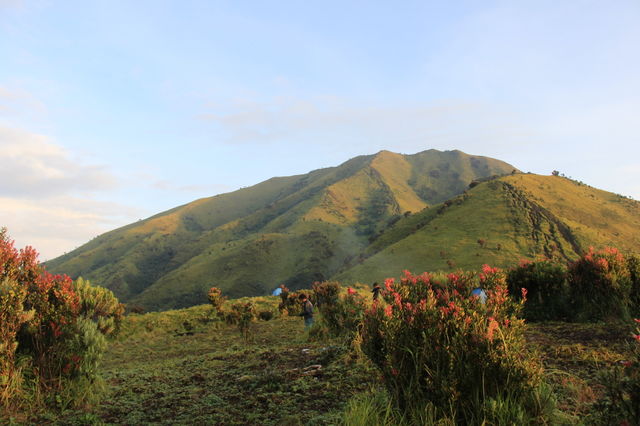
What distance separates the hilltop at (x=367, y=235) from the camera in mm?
61250

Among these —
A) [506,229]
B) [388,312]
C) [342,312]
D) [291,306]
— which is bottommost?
[291,306]

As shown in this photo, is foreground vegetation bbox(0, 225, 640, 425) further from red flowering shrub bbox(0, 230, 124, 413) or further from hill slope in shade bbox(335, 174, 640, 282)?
hill slope in shade bbox(335, 174, 640, 282)

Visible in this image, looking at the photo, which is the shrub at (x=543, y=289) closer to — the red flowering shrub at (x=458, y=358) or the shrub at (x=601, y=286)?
the shrub at (x=601, y=286)

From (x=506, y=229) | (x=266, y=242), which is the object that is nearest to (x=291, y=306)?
(x=506, y=229)

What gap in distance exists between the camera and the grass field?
6.62 metres

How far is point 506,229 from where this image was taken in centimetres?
6322

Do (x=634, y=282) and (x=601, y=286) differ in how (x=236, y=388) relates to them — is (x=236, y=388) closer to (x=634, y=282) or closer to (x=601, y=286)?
(x=601, y=286)

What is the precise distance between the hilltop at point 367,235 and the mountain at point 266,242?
1.65 ft

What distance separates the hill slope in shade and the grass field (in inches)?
1643

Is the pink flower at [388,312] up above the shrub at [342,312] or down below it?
above

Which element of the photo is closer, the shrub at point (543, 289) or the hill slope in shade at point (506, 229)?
the shrub at point (543, 289)

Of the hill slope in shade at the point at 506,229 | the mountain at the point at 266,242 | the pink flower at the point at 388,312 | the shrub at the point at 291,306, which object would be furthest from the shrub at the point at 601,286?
the mountain at the point at 266,242

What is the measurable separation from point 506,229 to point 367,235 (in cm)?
5638

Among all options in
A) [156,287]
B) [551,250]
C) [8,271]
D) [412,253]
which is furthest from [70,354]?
[156,287]
